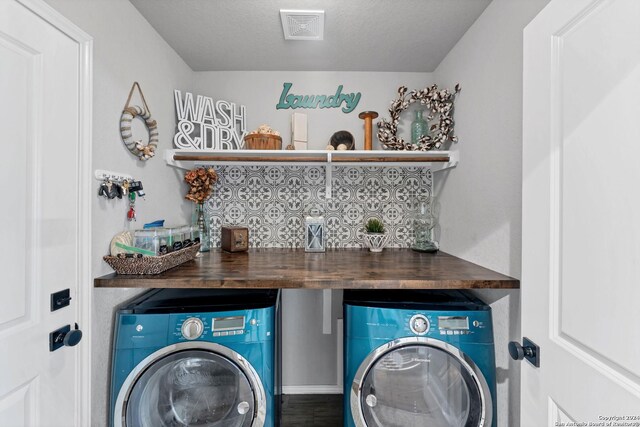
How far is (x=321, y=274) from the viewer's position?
1.26 metres

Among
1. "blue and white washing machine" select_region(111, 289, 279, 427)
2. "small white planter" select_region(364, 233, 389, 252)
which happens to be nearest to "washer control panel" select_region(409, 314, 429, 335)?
"blue and white washing machine" select_region(111, 289, 279, 427)

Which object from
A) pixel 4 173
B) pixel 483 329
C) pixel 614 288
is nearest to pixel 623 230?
pixel 614 288

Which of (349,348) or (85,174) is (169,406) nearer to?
(349,348)

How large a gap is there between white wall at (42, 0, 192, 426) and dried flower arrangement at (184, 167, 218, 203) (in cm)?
23

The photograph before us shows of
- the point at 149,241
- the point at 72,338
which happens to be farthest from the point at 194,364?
the point at 149,241

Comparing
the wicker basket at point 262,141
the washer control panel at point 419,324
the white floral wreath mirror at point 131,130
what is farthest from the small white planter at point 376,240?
the white floral wreath mirror at point 131,130

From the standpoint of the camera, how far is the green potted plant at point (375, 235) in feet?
6.30

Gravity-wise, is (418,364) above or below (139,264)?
below

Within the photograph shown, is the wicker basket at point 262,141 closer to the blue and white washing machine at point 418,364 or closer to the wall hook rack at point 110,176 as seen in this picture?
the wall hook rack at point 110,176

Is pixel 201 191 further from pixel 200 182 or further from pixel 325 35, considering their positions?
pixel 325 35

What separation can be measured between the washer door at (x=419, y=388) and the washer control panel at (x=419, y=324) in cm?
4

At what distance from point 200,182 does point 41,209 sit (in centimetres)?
94

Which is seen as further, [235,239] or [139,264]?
[235,239]

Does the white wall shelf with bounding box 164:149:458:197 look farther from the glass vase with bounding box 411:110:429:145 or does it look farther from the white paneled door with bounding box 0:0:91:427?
the white paneled door with bounding box 0:0:91:427
